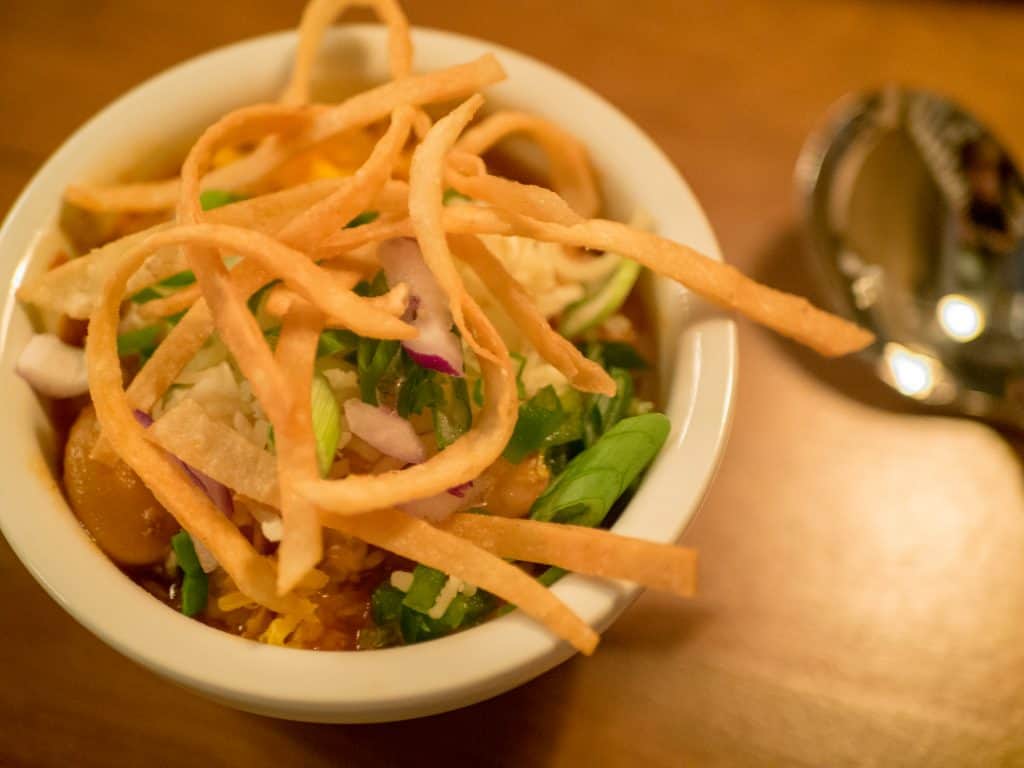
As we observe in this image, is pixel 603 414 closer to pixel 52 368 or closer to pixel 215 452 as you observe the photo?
pixel 215 452

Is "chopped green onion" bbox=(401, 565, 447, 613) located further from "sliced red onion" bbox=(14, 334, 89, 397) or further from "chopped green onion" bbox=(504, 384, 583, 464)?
"sliced red onion" bbox=(14, 334, 89, 397)

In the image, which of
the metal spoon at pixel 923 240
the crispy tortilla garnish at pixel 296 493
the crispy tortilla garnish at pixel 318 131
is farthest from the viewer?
the metal spoon at pixel 923 240

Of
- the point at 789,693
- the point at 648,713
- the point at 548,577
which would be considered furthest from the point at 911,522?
the point at 548,577

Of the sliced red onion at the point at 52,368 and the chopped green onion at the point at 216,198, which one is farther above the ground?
the chopped green onion at the point at 216,198

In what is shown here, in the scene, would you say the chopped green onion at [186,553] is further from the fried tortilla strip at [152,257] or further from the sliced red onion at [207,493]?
the fried tortilla strip at [152,257]

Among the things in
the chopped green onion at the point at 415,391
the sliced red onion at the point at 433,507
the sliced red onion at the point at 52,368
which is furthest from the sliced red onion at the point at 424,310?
the sliced red onion at the point at 52,368

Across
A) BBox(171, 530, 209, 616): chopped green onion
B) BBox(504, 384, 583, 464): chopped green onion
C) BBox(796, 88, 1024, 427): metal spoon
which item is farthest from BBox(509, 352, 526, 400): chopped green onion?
BBox(796, 88, 1024, 427): metal spoon
